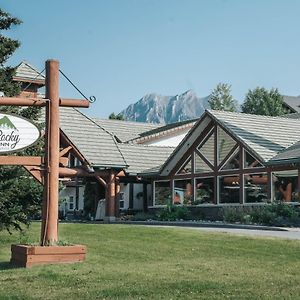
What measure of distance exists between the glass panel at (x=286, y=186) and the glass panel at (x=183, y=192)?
19.8ft

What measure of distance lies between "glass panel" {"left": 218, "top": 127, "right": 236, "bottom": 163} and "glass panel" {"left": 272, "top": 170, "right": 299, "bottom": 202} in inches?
129

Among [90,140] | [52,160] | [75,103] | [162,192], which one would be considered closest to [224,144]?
[162,192]

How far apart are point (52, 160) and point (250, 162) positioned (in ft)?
60.4

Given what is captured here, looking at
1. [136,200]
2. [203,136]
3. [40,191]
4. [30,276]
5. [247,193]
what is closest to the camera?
[30,276]

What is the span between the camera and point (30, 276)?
10.1 metres

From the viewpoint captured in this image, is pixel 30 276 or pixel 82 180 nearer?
pixel 30 276

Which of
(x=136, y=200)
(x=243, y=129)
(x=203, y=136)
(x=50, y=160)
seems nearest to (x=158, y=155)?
(x=136, y=200)

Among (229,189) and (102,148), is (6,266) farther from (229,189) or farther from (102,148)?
(102,148)

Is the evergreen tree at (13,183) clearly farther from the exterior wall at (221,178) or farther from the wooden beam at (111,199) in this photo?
the wooden beam at (111,199)

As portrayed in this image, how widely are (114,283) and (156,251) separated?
4.84 meters

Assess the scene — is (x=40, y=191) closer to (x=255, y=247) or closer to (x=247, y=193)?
(x=255, y=247)

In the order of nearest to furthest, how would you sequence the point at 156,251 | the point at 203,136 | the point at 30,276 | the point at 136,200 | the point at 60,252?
the point at 30,276 → the point at 60,252 → the point at 156,251 → the point at 203,136 → the point at 136,200

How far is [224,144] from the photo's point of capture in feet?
103

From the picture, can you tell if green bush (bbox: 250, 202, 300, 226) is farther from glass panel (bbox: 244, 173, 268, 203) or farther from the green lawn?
the green lawn
